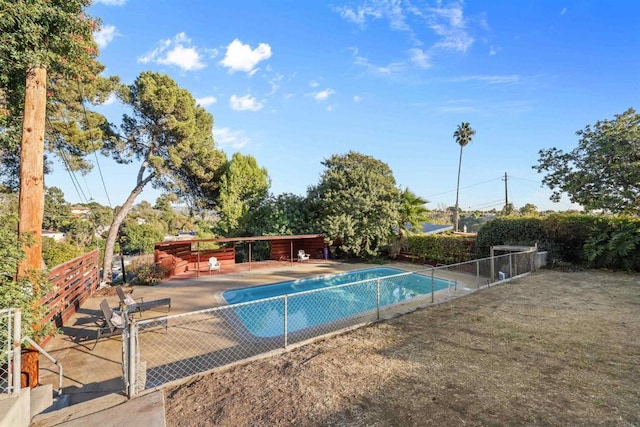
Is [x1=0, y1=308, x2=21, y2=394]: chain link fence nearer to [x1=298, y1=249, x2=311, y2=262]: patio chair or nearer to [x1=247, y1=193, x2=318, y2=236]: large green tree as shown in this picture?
[x1=247, y1=193, x2=318, y2=236]: large green tree

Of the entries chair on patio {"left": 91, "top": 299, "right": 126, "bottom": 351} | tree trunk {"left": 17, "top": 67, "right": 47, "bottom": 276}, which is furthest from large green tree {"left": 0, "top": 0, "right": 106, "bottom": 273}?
chair on patio {"left": 91, "top": 299, "right": 126, "bottom": 351}

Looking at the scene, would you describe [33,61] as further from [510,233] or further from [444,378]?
[510,233]

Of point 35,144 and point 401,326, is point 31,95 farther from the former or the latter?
point 401,326

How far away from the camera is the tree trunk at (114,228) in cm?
1401

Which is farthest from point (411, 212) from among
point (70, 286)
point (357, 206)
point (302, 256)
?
point (70, 286)

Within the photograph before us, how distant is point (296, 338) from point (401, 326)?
7.19 feet

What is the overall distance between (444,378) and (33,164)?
24.7ft

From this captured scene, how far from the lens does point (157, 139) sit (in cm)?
1619

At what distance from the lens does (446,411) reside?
3.29 metres

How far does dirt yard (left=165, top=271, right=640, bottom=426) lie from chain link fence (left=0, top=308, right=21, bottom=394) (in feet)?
5.26

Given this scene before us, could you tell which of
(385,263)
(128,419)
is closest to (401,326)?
(128,419)

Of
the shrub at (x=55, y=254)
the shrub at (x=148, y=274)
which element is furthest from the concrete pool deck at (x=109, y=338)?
the shrub at (x=55, y=254)

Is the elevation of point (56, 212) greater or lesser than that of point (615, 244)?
greater

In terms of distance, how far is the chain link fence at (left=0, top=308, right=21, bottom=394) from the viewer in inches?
131
